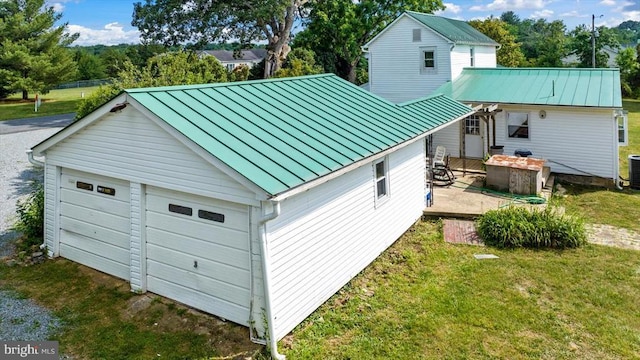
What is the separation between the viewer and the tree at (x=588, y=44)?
4388 cm

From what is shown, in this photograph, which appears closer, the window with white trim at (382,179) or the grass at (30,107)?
the window with white trim at (382,179)

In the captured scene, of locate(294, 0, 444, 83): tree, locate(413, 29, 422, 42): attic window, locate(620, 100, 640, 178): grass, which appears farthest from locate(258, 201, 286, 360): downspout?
locate(294, 0, 444, 83): tree

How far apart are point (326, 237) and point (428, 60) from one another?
15.9 meters

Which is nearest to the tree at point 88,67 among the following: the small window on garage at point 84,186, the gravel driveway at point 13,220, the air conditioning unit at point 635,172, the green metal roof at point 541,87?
the gravel driveway at point 13,220

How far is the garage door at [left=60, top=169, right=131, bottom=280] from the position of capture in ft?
27.7

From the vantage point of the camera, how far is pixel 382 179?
9.87 metres

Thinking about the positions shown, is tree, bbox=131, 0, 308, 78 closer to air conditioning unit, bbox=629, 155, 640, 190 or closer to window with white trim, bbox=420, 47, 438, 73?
window with white trim, bbox=420, 47, 438, 73

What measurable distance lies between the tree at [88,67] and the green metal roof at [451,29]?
49.6 meters

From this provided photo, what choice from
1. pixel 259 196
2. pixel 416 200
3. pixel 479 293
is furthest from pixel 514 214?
pixel 259 196

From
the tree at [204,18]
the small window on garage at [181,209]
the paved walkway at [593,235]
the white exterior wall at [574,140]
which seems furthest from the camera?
the tree at [204,18]

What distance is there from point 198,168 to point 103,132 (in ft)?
9.01

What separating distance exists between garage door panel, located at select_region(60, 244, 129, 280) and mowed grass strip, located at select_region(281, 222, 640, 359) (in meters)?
3.93

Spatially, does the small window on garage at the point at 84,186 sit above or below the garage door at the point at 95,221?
above

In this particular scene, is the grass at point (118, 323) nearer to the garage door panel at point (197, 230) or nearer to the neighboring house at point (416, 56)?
the garage door panel at point (197, 230)
